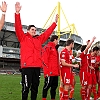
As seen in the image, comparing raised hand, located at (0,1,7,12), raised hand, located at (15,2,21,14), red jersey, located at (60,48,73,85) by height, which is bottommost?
red jersey, located at (60,48,73,85)

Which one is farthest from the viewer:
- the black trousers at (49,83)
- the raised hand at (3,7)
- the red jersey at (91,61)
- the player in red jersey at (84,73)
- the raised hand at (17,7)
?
the red jersey at (91,61)

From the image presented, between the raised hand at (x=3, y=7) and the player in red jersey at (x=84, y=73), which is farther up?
the raised hand at (x=3, y=7)

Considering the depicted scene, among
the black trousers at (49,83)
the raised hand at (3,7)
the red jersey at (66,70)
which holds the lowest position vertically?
the black trousers at (49,83)

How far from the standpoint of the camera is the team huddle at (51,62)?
223 inches

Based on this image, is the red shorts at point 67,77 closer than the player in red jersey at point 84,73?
Yes

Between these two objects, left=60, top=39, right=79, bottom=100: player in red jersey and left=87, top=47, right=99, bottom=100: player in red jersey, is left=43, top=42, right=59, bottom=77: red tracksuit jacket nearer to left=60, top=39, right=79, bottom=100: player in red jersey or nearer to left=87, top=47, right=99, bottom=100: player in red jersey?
left=60, top=39, right=79, bottom=100: player in red jersey

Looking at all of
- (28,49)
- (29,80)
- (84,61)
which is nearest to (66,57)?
(84,61)

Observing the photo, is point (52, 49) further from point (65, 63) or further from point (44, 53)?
point (65, 63)

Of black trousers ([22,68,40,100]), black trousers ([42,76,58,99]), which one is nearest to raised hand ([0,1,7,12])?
black trousers ([22,68,40,100])

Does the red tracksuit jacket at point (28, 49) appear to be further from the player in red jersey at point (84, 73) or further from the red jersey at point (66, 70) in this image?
the player in red jersey at point (84, 73)

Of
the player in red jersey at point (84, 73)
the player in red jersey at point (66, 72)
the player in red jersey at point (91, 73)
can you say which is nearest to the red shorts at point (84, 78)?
the player in red jersey at point (84, 73)

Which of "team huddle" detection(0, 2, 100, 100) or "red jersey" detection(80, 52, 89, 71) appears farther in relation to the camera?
"red jersey" detection(80, 52, 89, 71)

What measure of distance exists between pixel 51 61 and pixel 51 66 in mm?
147

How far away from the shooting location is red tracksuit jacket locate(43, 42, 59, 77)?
23.4ft
